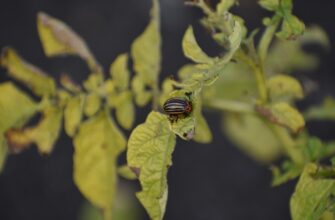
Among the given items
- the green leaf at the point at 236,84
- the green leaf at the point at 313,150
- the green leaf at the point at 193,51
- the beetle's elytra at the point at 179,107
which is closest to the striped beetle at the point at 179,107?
the beetle's elytra at the point at 179,107

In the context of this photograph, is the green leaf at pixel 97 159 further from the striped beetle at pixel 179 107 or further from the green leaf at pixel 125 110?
the striped beetle at pixel 179 107

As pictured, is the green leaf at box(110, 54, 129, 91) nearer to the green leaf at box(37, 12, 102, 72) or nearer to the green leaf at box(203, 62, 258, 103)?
the green leaf at box(37, 12, 102, 72)

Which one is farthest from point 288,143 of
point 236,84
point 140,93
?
point 236,84

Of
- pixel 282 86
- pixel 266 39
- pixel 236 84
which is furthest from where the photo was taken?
pixel 236 84

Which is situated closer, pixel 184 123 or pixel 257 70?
pixel 184 123

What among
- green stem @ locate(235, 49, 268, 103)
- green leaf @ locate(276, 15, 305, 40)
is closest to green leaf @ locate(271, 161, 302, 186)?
green stem @ locate(235, 49, 268, 103)

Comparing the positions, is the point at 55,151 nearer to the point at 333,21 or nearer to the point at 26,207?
the point at 26,207

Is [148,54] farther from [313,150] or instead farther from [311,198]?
[311,198]
